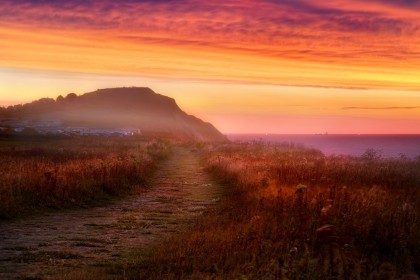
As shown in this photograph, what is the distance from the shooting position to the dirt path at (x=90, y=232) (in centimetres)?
916

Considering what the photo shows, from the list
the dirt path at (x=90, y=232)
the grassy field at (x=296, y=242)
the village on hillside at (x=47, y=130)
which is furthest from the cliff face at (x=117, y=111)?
the grassy field at (x=296, y=242)

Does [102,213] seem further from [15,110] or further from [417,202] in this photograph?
[15,110]

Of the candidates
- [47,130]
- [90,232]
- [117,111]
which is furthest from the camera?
[117,111]

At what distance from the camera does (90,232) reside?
12148 millimetres

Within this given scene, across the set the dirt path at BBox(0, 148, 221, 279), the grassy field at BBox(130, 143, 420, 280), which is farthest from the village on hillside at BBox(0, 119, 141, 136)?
the grassy field at BBox(130, 143, 420, 280)

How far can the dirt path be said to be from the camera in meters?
9.16

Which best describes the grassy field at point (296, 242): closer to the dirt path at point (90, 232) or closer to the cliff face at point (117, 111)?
the dirt path at point (90, 232)

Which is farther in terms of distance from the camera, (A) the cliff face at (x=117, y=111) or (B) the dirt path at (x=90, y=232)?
(A) the cliff face at (x=117, y=111)

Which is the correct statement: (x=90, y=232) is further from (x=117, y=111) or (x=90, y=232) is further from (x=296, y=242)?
(x=117, y=111)

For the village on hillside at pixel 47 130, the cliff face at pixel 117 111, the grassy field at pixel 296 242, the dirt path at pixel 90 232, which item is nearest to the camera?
the grassy field at pixel 296 242

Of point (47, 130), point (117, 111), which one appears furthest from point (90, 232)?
point (117, 111)

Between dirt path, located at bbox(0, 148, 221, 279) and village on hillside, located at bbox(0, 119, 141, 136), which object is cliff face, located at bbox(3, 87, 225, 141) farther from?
dirt path, located at bbox(0, 148, 221, 279)

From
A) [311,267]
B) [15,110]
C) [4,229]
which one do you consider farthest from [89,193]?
[15,110]

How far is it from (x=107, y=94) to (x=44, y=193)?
18412cm
